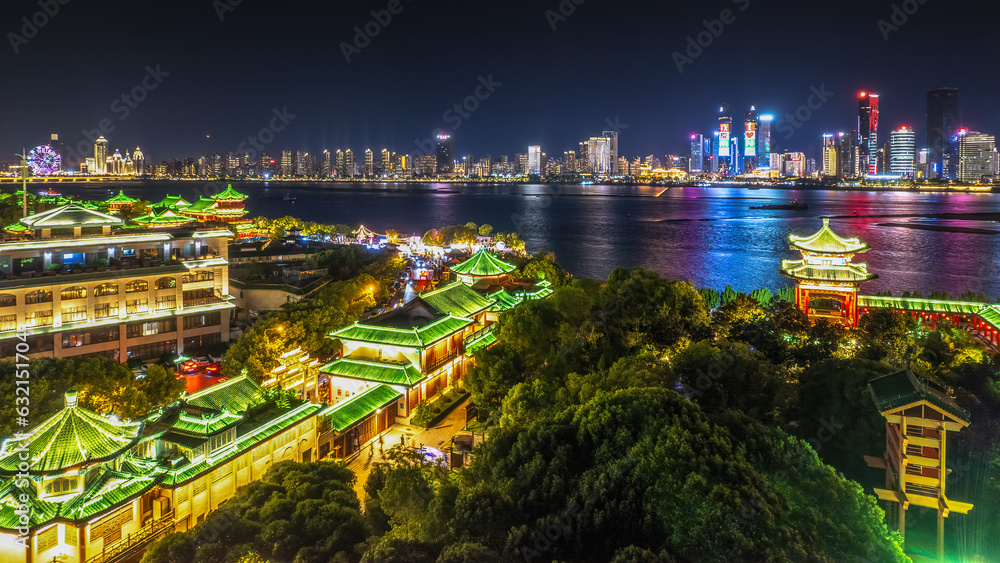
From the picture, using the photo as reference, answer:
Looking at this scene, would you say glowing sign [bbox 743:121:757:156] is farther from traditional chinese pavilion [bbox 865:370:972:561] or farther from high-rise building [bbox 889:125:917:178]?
traditional chinese pavilion [bbox 865:370:972:561]

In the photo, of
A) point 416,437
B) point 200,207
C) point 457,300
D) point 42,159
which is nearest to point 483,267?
point 457,300

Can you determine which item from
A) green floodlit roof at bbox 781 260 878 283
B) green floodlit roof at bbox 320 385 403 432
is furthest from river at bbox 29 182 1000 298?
green floodlit roof at bbox 320 385 403 432

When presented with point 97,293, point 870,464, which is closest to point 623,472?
point 870,464

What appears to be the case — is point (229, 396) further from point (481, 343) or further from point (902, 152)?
point (902, 152)

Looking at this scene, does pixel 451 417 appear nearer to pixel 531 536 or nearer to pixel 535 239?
pixel 531 536

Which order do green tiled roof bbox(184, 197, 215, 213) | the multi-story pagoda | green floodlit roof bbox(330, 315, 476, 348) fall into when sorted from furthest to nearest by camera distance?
green tiled roof bbox(184, 197, 215, 213) → the multi-story pagoda → green floodlit roof bbox(330, 315, 476, 348)

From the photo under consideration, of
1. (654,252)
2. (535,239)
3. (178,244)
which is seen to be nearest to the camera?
(178,244)
